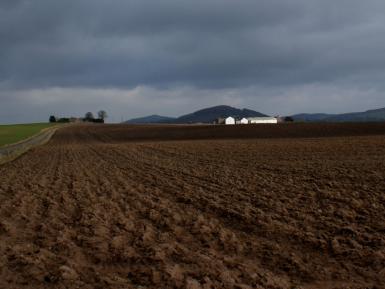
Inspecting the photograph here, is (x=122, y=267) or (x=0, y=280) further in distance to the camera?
(x=122, y=267)

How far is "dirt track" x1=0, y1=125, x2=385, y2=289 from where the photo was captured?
6.67 metres

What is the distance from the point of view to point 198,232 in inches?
365

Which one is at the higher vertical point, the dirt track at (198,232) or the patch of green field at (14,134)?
the patch of green field at (14,134)

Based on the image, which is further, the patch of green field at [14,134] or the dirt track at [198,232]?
the patch of green field at [14,134]

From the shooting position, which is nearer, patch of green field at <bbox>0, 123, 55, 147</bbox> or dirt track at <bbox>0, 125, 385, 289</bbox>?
dirt track at <bbox>0, 125, 385, 289</bbox>

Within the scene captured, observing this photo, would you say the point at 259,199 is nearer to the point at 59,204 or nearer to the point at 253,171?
the point at 59,204

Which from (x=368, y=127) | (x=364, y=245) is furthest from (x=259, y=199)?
(x=368, y=127)

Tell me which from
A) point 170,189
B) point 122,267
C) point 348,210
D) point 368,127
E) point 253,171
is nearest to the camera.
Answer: point 122,267

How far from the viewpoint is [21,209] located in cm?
1241

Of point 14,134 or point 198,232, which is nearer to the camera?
point 198,232

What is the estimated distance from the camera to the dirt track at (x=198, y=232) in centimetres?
667

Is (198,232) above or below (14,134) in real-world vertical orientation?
below

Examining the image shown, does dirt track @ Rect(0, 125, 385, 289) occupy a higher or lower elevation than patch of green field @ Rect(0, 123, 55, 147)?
lower

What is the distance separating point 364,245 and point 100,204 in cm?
729
